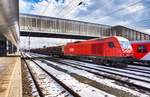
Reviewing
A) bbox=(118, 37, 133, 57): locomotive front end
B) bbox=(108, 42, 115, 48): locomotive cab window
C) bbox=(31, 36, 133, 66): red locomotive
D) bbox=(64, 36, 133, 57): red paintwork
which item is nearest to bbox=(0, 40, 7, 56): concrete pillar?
bbox=(64, 36, 133, 57): red paintwork

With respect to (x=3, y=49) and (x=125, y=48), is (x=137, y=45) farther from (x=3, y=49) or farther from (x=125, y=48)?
(x=3, y=49)

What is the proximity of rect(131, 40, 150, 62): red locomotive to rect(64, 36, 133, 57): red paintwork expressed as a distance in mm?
→ 2672

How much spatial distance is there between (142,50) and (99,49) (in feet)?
15.9

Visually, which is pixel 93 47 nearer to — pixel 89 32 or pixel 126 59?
pixel 126 59

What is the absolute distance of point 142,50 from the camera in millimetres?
24078

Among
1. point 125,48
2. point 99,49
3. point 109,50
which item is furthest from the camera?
point 99,49

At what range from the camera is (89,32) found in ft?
208

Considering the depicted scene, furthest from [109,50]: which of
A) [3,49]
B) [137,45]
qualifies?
[3,49]

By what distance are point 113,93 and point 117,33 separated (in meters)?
60.5

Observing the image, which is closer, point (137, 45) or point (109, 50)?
point (109, 50)

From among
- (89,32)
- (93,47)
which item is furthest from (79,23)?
(93,47)

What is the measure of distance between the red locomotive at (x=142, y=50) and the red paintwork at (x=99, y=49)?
267cm

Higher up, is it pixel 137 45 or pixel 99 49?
pixel 137 45

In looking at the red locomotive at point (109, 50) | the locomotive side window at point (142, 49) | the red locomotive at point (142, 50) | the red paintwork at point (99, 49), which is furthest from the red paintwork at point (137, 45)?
the red paintwork at point (99, 49)
